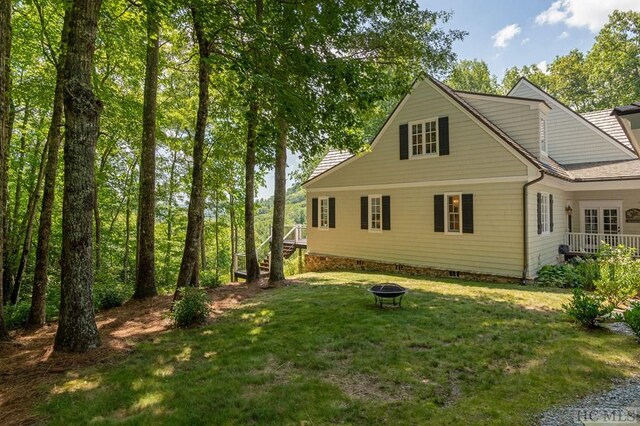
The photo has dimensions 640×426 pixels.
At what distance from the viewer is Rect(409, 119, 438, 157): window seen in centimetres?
1141

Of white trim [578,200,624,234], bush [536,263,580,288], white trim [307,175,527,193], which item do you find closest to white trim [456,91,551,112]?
white trim [307,175,527,193]

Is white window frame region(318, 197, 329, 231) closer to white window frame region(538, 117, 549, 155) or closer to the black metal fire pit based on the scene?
the black metal fire pit

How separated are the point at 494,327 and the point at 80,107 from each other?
289 inches

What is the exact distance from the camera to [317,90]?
253 inches

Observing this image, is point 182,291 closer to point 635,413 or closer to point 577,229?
point 635,413

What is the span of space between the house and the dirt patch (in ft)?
22.3

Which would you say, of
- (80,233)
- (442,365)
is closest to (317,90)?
(80,233)

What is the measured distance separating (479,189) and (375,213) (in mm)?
3968

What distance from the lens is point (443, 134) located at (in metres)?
11.1

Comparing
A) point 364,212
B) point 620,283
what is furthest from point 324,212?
point 620,283

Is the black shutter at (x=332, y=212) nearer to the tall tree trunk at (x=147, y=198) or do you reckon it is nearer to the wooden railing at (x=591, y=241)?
the tall tree trunk at (x=147, y=198)

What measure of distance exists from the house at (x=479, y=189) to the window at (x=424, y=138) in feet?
0.12

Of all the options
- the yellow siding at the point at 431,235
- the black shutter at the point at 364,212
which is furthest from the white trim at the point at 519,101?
the black shutter at the point at 364,212

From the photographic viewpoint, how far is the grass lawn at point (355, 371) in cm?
314
